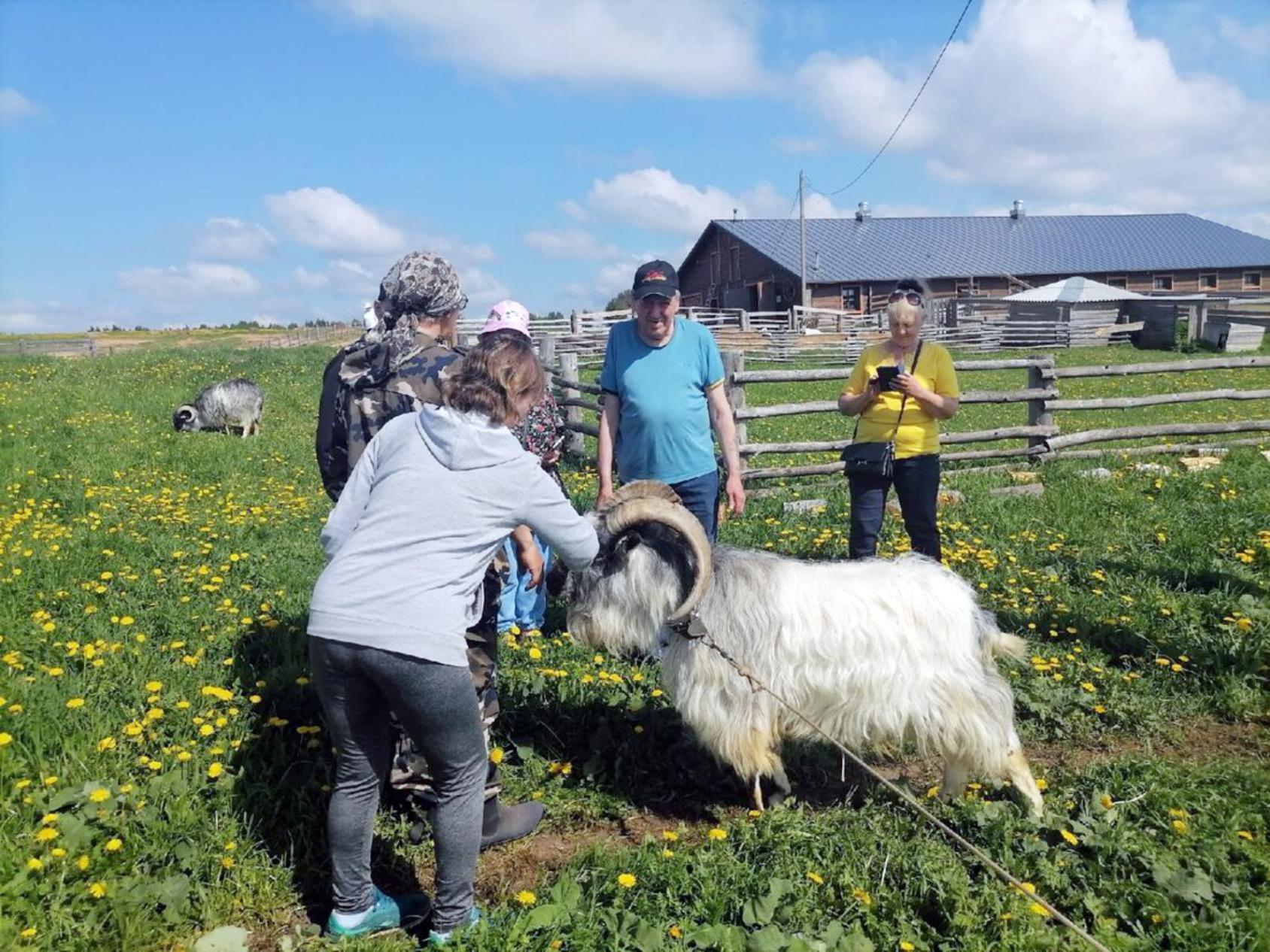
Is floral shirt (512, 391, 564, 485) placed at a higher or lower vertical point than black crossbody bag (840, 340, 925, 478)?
higher

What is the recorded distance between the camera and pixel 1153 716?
15.6 feet

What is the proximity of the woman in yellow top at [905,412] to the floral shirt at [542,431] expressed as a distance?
168 centimetres

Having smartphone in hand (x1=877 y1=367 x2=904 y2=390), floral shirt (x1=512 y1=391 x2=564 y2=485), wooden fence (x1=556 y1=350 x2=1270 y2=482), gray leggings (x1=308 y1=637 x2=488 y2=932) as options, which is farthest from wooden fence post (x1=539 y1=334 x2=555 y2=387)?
gray leggings (x1=308 y1=637 x2=488 y2=932)

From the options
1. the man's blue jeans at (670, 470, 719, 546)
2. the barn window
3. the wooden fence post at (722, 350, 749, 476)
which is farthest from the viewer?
the barn window

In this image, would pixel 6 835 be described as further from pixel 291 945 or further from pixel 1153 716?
pixel 1153 716

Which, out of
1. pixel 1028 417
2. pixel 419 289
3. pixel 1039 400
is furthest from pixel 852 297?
pixel 419 289

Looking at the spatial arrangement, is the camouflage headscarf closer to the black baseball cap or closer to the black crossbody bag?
the black baseball cap

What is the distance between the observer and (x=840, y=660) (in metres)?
3.88

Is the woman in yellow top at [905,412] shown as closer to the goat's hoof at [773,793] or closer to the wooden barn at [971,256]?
the goat's hoof at [773,793]

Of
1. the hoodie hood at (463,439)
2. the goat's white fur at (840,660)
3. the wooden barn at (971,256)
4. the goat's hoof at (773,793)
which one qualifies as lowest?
the goat's hoof at (773,793)

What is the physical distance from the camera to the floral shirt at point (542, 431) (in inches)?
186

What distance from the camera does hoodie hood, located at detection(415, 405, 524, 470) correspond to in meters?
2.88

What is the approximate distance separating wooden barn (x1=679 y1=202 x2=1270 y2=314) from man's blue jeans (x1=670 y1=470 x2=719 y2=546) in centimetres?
4173

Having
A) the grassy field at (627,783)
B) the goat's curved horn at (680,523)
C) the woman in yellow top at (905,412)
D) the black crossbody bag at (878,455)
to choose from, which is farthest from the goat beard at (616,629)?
the black crossbody bag at (878,455)
